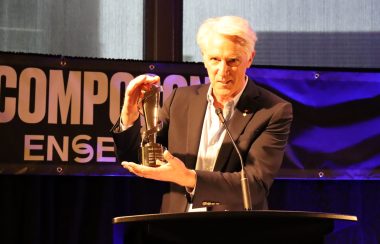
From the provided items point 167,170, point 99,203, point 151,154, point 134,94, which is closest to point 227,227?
point 167,170

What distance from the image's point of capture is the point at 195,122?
2.31 metres

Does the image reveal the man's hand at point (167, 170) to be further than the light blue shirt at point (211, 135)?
No

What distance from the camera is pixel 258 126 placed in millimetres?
2301

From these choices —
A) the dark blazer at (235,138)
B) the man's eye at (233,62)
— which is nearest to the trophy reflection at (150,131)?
the dark blazer at (235,138)

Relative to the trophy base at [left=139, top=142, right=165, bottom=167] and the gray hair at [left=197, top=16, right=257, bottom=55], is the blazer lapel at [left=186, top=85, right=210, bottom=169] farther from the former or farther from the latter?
the trophy base at [left=139, top=142, right=165, bottom=167]

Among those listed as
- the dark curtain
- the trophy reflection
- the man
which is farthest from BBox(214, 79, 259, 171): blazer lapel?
the dark curtain

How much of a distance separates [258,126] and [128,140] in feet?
1.39

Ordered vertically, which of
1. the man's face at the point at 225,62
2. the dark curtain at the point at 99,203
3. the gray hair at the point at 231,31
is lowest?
the dark curtain at the point at 99,203

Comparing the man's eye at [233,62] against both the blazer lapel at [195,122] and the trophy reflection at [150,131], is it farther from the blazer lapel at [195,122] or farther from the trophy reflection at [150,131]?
the trophy reflection at [150,131]

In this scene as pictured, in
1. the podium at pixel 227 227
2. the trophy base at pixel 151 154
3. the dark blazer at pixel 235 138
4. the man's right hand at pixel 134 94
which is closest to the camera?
the podium at pixel 227 227

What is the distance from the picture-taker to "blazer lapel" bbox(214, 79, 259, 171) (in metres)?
2.21

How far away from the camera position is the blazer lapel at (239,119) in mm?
2205

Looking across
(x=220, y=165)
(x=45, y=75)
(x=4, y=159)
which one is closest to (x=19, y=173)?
(x=4, y=159)

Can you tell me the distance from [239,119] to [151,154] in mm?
456
